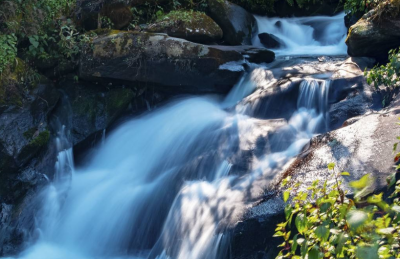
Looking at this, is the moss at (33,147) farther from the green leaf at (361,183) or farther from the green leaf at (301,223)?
the green leaf at (361,183)

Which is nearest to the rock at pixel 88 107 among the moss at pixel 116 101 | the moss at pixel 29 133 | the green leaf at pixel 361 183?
the moss at pixel 116 101

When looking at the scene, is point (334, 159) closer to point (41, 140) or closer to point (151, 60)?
point (151, 60)

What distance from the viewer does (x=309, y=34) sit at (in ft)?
34.2

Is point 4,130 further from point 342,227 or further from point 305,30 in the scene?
point 305,30

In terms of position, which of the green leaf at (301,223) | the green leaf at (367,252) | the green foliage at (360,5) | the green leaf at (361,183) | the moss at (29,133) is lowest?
the moss at (29,133)

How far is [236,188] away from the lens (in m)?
4.73

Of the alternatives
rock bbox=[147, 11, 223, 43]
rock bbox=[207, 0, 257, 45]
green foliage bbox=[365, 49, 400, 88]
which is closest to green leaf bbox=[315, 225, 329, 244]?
green foliage bbox=[365, 49, 400, 88]

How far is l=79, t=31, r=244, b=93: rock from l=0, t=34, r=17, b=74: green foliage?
111cm

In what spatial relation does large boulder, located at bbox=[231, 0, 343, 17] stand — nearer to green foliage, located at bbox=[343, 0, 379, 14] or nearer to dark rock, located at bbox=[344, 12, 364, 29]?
dark rock, located at bbox=[344, 12, 364, 29]

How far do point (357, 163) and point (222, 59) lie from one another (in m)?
3.98

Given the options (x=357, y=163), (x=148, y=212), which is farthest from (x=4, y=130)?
(x=357, y=163)

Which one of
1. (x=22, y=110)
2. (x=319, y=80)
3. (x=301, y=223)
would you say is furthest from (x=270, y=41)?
(x=301, y=223)

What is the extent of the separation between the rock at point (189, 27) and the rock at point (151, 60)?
798 millimetres

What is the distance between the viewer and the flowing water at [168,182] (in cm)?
461
